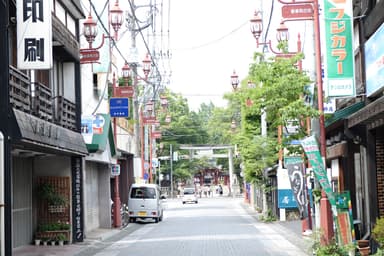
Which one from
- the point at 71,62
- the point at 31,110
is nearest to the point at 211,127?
the point at 71,62

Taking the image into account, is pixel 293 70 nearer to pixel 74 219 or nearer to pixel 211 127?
pixel 74 219

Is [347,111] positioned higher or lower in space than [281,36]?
lower

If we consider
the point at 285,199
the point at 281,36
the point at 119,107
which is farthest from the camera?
the point at 285,199

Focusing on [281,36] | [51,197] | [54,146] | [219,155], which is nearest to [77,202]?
[51,197]

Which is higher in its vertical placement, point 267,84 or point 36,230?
point 267,84

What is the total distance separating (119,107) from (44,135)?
13.7 metres

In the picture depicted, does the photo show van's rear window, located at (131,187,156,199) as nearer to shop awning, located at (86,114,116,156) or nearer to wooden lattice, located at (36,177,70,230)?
shop awning, located at (86,114,116,156)

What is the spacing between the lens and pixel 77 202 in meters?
25.3

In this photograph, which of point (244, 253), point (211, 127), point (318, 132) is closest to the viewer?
point (318, 132)

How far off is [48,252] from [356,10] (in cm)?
1196

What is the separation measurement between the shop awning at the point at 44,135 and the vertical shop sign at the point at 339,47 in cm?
749

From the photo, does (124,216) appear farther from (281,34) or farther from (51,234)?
(281,34)

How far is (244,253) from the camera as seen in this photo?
787 inches

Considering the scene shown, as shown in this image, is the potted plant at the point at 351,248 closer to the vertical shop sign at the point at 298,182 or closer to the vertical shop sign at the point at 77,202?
the vertical shop sign at the point at 298,182
